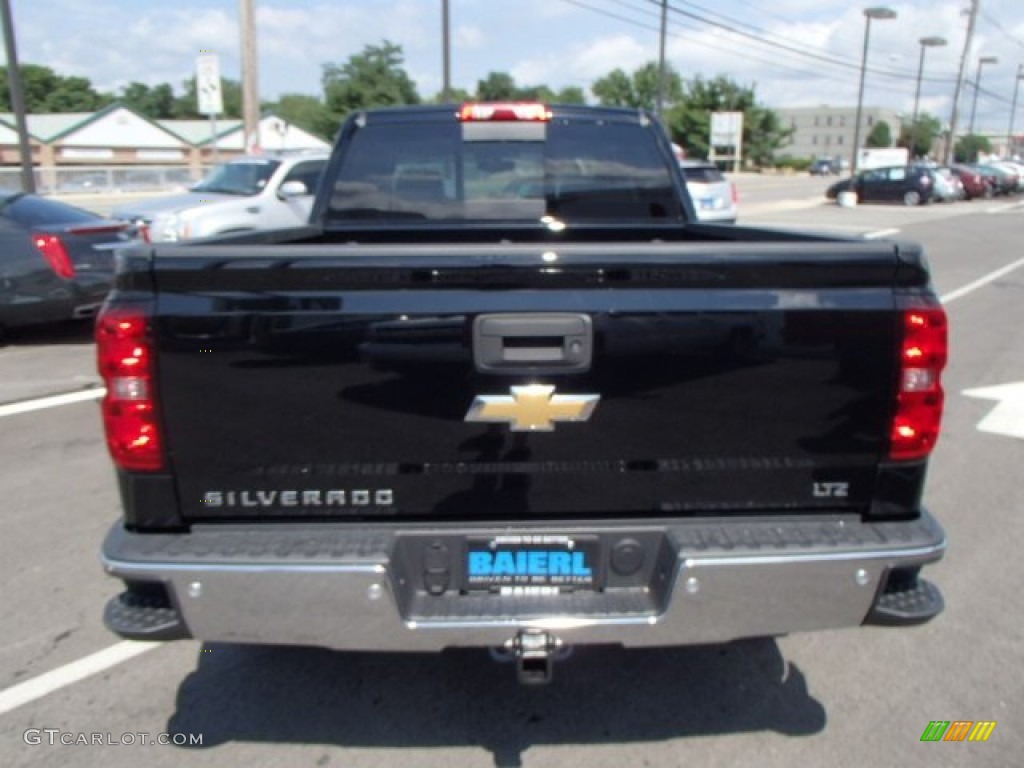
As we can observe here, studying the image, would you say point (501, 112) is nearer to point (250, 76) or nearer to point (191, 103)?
point (250, 76)

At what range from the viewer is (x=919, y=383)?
2.46 metres

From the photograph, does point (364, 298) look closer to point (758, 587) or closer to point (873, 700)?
point (758, 587)

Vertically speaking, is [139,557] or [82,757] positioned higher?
[139,557]

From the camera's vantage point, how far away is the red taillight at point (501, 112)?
4457 mm

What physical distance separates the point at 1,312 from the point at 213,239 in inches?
273

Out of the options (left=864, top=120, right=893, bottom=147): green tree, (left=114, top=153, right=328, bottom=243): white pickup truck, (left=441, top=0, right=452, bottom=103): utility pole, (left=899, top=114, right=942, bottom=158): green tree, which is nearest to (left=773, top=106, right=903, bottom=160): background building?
(left=899, top=114, right=942, bottom=158): green tree

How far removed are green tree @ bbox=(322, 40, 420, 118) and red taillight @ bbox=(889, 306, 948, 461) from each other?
7324cm

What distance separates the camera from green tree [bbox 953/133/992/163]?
310ft

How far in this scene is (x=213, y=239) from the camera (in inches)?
110

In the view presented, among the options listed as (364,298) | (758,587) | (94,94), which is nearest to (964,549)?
(758,587)

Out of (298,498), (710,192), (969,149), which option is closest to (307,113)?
(969,149)

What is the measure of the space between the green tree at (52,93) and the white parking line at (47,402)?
106 meters

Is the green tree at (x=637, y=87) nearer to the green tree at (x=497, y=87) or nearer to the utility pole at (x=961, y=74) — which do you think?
the green tree at (x=497, y=87)

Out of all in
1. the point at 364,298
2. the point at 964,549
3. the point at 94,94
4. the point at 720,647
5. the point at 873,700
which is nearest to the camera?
the point at 364,298
